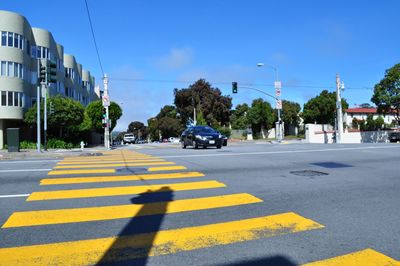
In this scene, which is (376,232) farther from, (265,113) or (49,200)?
(265,113)

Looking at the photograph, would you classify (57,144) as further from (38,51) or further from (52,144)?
(38,51)

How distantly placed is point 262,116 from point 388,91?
24188 millimetres

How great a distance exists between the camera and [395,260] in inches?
160

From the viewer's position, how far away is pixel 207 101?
70.8m

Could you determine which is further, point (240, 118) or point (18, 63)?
point (240, 118)

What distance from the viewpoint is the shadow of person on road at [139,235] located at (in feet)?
13.5

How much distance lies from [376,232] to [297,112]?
77044mm

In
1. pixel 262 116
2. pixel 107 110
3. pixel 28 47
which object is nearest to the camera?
pixel 107 110

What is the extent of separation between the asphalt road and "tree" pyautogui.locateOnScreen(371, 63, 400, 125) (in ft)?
134

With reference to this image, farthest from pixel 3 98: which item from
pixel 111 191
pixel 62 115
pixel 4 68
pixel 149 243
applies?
pixel 149 243

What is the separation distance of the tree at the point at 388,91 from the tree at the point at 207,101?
29641mm

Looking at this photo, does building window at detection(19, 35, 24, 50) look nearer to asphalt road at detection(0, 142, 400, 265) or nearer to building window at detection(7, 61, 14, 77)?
building window at detection(7, 61, 14, 77)

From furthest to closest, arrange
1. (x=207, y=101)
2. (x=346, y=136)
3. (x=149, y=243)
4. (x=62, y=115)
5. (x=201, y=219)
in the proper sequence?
1. (x=207, y=101)
2. (x=346, y=136)
3. (x=62, y=115)
4. (x=201, y=219)
5. (x=149, y=243)

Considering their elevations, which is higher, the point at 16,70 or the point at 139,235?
the point at 16,70
